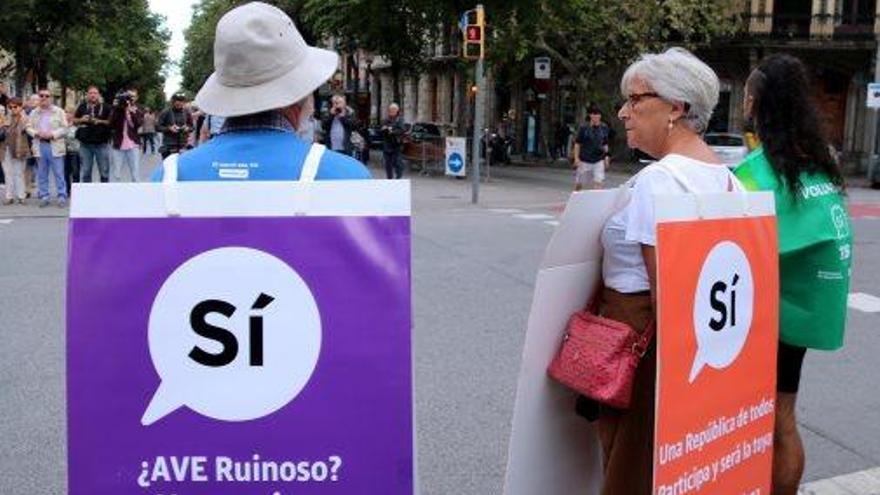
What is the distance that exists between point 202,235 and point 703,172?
1.44 metres

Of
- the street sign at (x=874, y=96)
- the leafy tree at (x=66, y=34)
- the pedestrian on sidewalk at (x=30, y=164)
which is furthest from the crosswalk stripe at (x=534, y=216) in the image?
the leafy tree at (x=66, y=34)

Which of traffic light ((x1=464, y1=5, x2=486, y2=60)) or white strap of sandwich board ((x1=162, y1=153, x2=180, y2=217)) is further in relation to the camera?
traffic light ((x1=464, y1=5, x2=486, y2=60))

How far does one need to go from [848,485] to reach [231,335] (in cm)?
321

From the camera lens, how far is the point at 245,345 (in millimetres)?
2252

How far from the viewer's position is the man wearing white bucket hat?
235cm

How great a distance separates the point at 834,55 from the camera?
3641cm

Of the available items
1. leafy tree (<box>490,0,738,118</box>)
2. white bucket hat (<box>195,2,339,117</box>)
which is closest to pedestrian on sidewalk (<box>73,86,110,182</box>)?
white bucket hat (<box>195,2,339,117</box>)

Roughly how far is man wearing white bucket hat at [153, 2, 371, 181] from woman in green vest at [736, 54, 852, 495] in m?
1.55

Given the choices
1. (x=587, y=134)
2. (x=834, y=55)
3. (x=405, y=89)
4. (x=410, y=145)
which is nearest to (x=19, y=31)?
(x=410, y=145)

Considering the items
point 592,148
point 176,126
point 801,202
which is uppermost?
point 801,202

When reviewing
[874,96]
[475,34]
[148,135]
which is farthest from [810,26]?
[148,135]

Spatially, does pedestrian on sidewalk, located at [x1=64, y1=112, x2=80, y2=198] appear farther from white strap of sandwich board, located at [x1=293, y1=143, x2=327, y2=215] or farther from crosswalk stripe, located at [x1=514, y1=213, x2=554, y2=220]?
white strap of sandwich board, located at [x1=293, y1=143, x2=327, y2=215]

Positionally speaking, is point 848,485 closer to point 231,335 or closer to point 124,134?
point 231,335

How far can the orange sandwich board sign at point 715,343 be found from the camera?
2.55m
